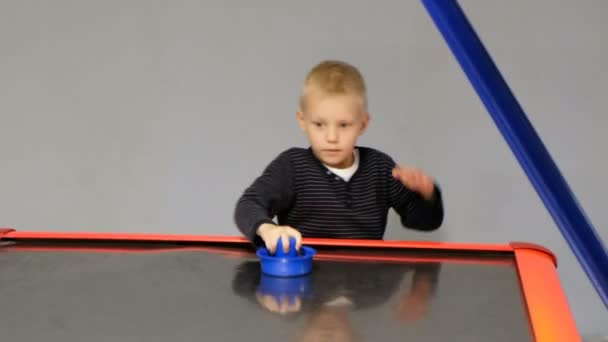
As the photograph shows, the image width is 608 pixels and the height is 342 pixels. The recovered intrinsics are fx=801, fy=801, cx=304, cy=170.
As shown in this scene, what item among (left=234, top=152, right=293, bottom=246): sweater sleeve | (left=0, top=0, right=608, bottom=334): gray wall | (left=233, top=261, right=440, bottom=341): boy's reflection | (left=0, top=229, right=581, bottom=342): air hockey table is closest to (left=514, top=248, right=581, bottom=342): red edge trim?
(left=0, top=229, right=581, bottom=342): air hockey table

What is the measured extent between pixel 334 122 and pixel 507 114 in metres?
0.59

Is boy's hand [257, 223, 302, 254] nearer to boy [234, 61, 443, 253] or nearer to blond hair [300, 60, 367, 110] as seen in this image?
boy [234, 61, 443, 253]

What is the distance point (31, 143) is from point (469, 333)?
144cm

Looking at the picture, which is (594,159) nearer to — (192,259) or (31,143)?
(192,259)

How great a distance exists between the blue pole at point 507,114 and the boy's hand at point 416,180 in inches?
18.2

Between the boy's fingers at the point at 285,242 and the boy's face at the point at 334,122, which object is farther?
the boy's face at the point at 334,122

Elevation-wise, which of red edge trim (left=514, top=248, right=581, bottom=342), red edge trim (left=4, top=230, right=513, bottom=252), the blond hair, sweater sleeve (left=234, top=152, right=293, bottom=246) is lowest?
red edge trim (left=514, top=248, right=581, bottom=342)

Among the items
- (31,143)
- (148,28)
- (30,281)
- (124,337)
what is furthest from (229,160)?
(124,337)

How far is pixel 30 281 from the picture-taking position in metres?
0.93

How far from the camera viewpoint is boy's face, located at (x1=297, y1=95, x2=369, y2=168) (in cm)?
126

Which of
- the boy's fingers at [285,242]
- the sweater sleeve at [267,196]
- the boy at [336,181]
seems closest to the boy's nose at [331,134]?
the boy at [336,181]

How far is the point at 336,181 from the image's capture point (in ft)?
4.34

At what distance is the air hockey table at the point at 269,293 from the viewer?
2.44 feet

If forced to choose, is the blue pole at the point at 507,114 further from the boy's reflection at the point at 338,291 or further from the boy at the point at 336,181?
the boy at the point at 336,181
